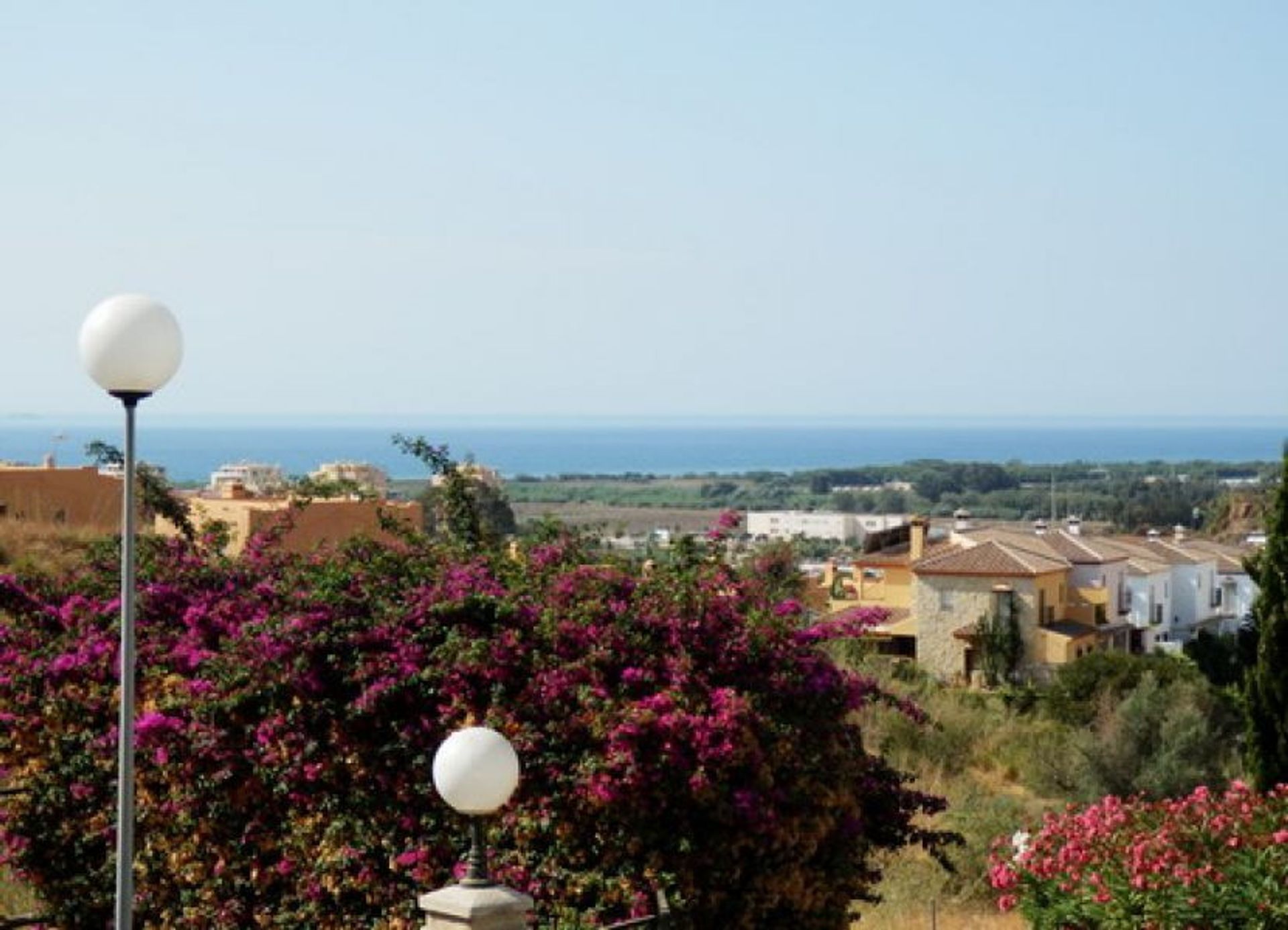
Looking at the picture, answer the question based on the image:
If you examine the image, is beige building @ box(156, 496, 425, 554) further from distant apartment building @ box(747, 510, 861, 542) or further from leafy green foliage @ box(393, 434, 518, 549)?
distant apartment building @ box(747, 510, 861, 542)


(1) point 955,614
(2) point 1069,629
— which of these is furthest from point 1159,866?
(2) point 1069,629

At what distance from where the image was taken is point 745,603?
9.23 m

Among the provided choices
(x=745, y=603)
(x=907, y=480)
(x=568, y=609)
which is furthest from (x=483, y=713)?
(x=907, y=480)

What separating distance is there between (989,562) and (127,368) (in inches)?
1620

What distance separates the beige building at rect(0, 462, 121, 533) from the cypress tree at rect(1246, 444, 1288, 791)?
1665 centimetres

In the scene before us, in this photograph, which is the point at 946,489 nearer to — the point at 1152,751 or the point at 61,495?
the point at 61,495

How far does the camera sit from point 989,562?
4556 cm

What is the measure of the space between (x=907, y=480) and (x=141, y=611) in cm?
17423

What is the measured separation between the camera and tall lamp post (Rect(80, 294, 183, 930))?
5832mm

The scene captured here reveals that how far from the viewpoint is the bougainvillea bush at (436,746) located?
812 cm

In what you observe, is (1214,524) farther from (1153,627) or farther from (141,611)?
(141,611)

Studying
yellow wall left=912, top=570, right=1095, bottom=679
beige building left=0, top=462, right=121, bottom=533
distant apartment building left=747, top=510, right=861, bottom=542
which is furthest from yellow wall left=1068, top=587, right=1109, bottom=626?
distant apartment building left=747, top=510, right=861, bottom=542

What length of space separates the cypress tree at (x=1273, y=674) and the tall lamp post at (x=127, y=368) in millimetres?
9529

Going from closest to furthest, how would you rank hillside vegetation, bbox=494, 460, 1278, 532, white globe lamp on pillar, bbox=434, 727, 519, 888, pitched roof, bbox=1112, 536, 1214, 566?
white globe lamp on pillar, bbox=434, 727, 519, 888 < pitched roof, bbox=1112, 536, 1214, 566 < hillside vegetation, bbox=494, 460, 1278, 532
